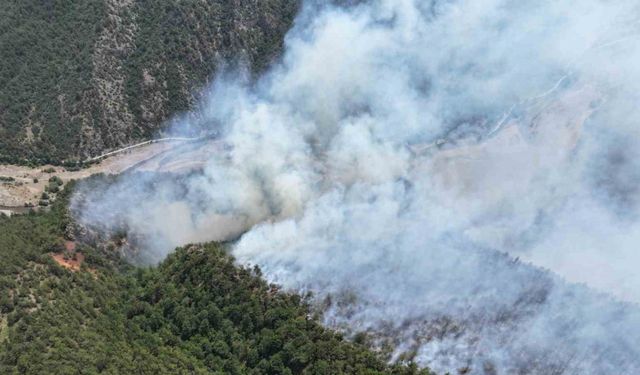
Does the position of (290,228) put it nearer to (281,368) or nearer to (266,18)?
(281,368)

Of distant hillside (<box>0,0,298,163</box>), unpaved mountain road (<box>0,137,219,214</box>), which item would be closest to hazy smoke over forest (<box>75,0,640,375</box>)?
unpaved mountain road (<box>0,137,219,214</box>)

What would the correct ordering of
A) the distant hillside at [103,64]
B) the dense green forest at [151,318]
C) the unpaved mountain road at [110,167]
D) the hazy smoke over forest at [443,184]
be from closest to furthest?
the dense green forest at [151,318]
the hazy smoke over forest at [443,184]
the unpaved mountain road at [110,167]
the distant hillside at [103,64]

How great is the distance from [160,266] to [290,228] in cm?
2028

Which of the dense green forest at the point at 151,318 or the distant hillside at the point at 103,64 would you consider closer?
the dense green forest at the point at 151,318

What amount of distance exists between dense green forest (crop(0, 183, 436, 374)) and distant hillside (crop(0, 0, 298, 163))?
27953 mm

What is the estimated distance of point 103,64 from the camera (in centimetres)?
13512

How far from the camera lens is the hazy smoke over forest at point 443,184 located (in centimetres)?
9138

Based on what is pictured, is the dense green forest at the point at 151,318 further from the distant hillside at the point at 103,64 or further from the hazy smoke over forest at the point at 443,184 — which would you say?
the distant hillside at the point at 103,64

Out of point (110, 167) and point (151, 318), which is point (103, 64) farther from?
point (151, 318)

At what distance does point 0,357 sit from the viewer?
7262 centimetres

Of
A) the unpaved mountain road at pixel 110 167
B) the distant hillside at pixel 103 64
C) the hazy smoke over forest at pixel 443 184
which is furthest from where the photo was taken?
the distant hillside at pixel 103 64

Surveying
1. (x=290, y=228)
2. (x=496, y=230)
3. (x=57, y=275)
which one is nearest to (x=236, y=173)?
(x=290, y=228)

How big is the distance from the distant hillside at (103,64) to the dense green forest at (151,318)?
91.7 ft

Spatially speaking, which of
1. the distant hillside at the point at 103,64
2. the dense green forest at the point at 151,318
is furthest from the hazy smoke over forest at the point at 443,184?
the distant hillside at the point at 103,64
